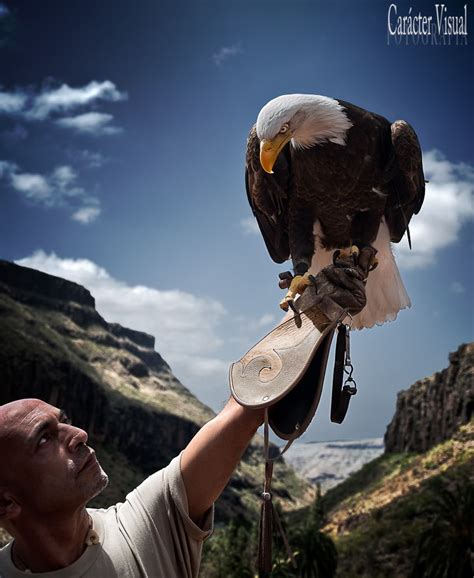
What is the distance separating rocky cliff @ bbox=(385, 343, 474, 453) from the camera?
185 ft

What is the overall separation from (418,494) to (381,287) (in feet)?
128

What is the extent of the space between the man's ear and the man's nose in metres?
0.23

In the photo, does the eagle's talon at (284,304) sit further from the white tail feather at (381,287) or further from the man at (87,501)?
the white tail feather at (381,287)

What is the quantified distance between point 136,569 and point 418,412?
222 ft

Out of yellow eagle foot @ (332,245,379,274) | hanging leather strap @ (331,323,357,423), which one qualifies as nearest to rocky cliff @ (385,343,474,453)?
yellow eagle foot @ (332,245,379,274)

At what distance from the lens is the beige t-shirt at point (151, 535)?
81.4 inches

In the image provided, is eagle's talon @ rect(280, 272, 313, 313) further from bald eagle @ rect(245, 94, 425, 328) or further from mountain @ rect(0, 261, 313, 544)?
mountain @ rect(0, 261, 313, 544)

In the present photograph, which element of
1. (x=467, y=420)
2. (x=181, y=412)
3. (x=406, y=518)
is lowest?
(x=406, y=518)

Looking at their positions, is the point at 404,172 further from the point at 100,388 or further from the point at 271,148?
the point at 100,388

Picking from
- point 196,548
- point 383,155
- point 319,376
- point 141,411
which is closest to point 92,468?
point 196,548

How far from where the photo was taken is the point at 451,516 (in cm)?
2617

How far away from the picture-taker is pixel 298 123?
13.0 feet

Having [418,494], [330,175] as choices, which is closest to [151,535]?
[330,175]

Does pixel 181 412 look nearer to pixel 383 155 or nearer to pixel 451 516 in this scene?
pixel 451 516
